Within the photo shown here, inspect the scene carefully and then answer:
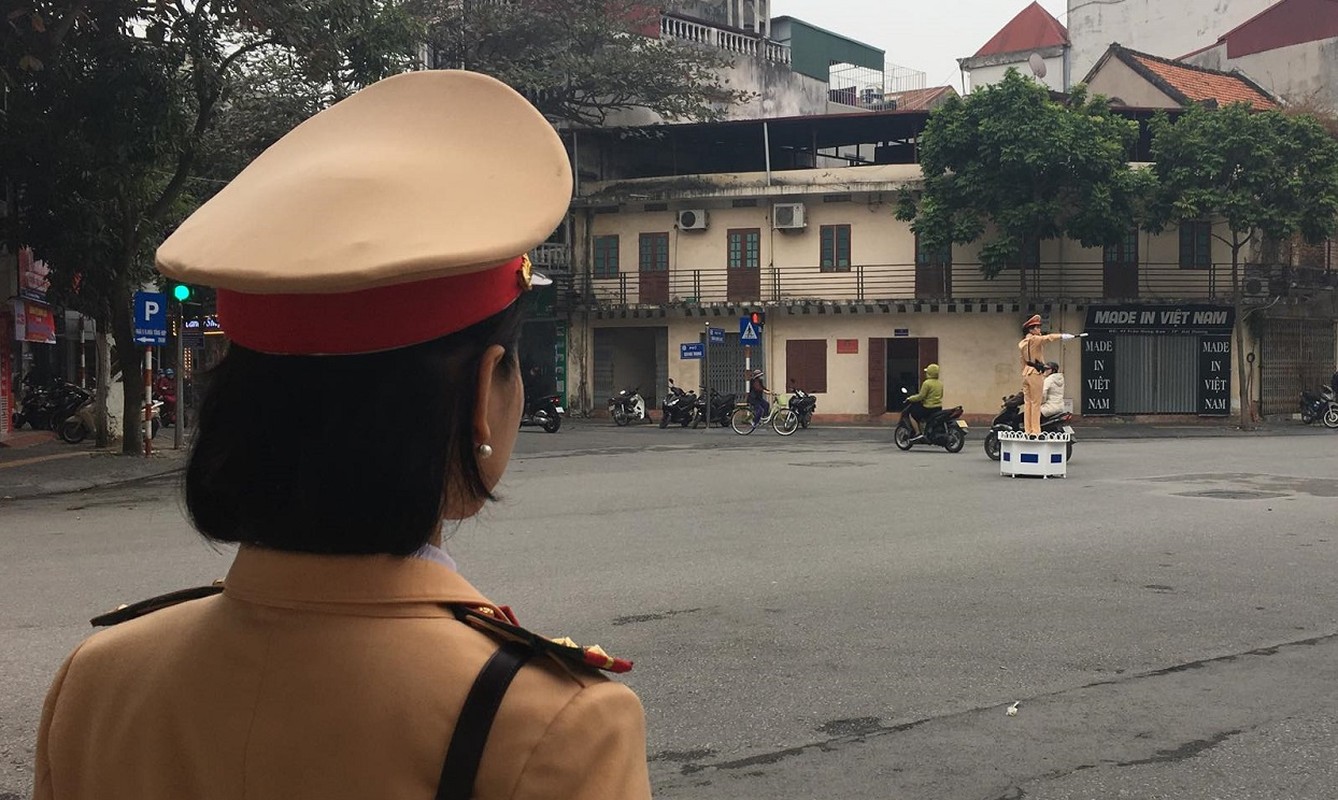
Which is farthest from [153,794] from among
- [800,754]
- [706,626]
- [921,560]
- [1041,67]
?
[1041,67]

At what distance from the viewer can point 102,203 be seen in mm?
16734

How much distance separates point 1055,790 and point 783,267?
30.0m

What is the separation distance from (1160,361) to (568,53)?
1712 centimetres

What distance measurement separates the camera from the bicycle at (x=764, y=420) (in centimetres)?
2523

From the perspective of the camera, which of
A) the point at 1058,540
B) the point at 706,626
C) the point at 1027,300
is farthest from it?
the point at 1027,300

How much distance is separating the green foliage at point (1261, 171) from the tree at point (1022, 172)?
1.23 metres

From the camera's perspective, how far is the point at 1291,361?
32.0 metres

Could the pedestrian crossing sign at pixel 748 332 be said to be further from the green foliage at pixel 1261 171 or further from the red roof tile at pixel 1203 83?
the red roof tile at pixel 1203 83

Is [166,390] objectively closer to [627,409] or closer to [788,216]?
[627,409]

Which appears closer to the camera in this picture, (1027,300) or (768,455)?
(768,455)

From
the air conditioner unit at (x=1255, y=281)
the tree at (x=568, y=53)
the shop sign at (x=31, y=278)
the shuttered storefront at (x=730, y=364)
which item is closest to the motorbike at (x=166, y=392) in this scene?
the shop sign at (x=31, y=278)

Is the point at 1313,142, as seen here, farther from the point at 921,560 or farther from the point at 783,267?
the point at 921,560

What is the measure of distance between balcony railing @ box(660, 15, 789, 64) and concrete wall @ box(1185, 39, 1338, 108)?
1394cm

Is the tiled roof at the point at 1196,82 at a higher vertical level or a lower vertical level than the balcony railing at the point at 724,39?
lower
